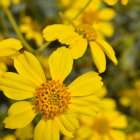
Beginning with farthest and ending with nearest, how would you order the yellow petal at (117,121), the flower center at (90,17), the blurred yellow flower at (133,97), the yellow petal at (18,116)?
1. the blurred yellow flower at (133,97)
2. the yellow petal at (117,121)
3. the flower center at (90,17)
4. the yellow petal at (18,116)

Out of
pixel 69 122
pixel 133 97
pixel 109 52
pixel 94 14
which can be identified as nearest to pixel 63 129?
pixel 69 122

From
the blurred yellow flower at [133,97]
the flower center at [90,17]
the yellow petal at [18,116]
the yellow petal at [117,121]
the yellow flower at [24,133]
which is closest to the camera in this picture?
the yellow petal at [18,116]

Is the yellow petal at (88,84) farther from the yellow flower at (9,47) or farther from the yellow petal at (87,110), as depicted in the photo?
the yellow flower at (9,47)

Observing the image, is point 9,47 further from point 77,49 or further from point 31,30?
point 31,30

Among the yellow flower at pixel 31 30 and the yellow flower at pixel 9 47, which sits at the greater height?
the yellow flower at pixel 9 47

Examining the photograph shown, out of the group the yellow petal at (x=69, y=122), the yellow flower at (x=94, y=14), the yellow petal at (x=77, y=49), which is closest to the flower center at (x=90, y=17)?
the yellow flower at (x=94, y=14)

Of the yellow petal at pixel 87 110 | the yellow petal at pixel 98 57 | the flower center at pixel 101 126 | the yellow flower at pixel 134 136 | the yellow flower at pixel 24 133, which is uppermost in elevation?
the yellow petal at pixel 98 57

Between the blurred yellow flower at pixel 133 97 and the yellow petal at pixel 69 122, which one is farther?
the blurred yellow flower at pixel 133 97

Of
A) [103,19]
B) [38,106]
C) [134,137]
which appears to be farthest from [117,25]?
[38,106]
